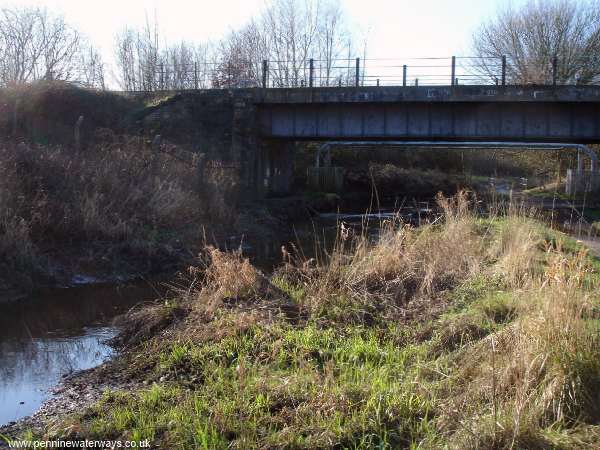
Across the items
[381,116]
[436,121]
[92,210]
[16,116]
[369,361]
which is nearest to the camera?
[369,361]

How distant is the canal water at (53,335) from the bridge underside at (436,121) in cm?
1537

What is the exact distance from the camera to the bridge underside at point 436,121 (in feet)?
89.1

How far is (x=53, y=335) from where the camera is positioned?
357 inches

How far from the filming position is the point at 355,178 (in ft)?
129

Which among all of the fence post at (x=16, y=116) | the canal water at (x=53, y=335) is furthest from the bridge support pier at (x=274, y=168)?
the canal water at (x=53, y=335)

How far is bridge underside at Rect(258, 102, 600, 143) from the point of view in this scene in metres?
27.2

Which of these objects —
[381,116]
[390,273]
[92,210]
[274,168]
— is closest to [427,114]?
[381,116]

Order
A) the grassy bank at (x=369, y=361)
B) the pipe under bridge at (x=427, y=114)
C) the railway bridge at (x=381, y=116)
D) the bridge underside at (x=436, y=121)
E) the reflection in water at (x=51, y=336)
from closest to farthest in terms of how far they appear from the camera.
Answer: the grassy bank at (x=369, y=361)
the reflection in water at (x=51, y=336)
the pipe under bridge at (x=427, y=114)
the railway bridge at (x=381, y=116)
the bridge underside at (x=436, y=121)

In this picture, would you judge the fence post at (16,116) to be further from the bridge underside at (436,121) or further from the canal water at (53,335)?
the canal water at (53,335)

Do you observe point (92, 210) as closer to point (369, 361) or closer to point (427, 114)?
point (369, 361)

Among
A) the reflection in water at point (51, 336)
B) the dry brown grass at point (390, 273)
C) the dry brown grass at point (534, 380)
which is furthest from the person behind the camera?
the dry brown grass at point (390, 273)

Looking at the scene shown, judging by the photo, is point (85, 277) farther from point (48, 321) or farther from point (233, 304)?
point (233, 304)

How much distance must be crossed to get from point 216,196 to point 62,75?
18.7 meters

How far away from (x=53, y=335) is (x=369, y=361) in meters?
5.11
